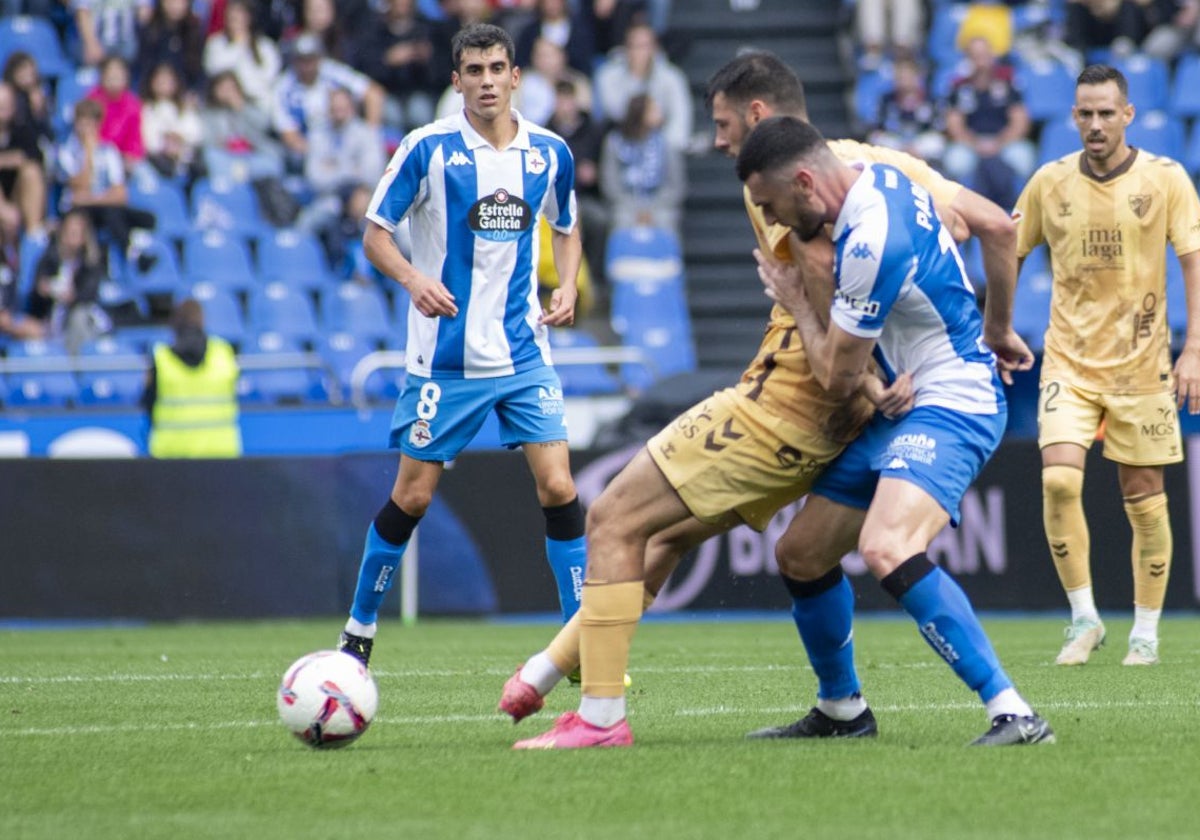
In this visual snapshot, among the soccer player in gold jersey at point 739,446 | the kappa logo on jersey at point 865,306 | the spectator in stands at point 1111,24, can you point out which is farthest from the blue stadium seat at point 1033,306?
the kappa logo on jersey at point 865,306

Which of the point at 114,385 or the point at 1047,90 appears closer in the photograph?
the point at 114,385

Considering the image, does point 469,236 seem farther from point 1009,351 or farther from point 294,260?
point 294,260

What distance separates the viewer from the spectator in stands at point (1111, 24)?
17.8 m

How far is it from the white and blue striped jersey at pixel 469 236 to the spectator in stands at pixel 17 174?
1068cm

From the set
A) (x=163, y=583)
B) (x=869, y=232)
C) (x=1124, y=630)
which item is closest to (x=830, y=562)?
(x=869, y=232)

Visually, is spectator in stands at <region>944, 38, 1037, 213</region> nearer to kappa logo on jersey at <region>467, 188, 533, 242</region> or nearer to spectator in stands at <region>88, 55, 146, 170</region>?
spectator in stands at <region>88, 55, 146, 170</region>

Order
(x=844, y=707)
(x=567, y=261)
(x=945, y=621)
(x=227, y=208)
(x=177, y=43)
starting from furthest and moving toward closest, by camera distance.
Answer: (x=177, y=43) < (x=227, y=208) < (x=567, y=261) < (x=844, y=707) < (x=945, y=621)

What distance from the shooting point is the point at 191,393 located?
14.9 m

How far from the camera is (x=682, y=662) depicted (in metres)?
9.73

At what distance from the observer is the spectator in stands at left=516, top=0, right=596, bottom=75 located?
730 inches

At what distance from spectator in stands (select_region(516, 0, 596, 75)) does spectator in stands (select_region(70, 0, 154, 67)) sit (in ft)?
12.9

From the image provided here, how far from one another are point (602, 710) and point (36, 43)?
51.1 feet

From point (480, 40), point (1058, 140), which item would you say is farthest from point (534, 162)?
point (1058, 140)

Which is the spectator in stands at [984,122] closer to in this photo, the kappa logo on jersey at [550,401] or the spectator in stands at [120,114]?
the spectator in stands at [120,114]
